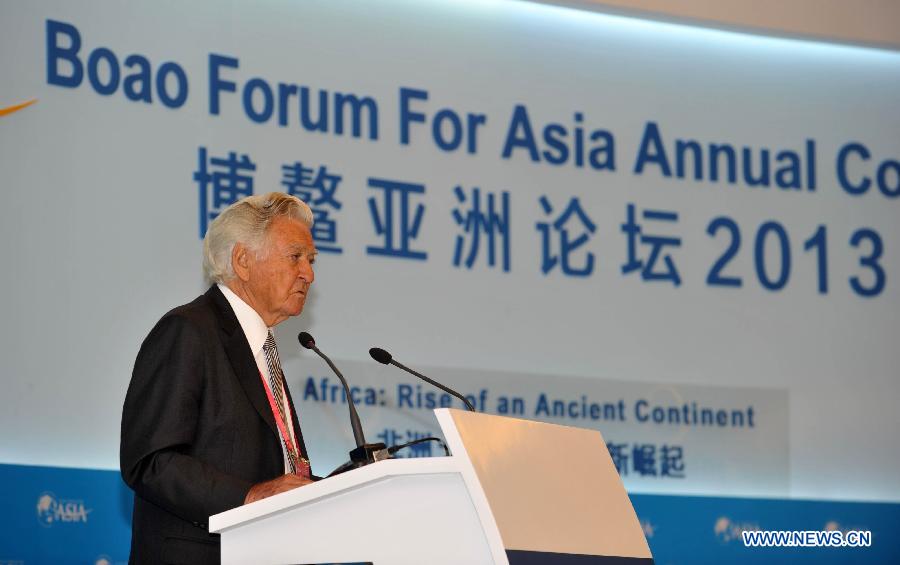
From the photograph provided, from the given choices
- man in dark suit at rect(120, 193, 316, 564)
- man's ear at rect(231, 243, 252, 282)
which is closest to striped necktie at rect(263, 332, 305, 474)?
man in dark suit at rect(120, 193, 316, 564)

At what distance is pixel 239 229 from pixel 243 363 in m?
0.37

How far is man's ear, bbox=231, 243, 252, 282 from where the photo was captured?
3.05m

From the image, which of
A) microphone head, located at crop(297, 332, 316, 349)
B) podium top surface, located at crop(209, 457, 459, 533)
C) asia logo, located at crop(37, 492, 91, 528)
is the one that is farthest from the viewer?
asia logo, located at crop(37, 492, 91, 528)

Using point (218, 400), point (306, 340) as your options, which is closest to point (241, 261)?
point (306, 340)

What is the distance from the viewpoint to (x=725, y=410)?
5715mm

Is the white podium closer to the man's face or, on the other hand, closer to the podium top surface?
the podium top surface

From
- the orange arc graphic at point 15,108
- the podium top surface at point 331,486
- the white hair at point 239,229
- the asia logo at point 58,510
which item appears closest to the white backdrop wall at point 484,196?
the orange arc graphic at point 15,108

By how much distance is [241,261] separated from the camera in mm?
3057

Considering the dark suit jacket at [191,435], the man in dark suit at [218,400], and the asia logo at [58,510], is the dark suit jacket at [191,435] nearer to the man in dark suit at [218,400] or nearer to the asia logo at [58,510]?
the man in dark suit at [218,400]

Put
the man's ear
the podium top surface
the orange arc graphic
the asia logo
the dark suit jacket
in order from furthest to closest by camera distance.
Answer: the orange arc graphic, the asia logo, the man's ear, the dark suit jacket, the podium top surface

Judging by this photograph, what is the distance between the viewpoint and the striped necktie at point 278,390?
2.88 metres

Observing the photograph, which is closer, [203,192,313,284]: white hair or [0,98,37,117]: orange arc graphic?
[203,192,313,284]: white hair

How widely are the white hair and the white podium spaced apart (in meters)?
0.92

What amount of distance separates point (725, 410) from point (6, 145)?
313 centimetres
